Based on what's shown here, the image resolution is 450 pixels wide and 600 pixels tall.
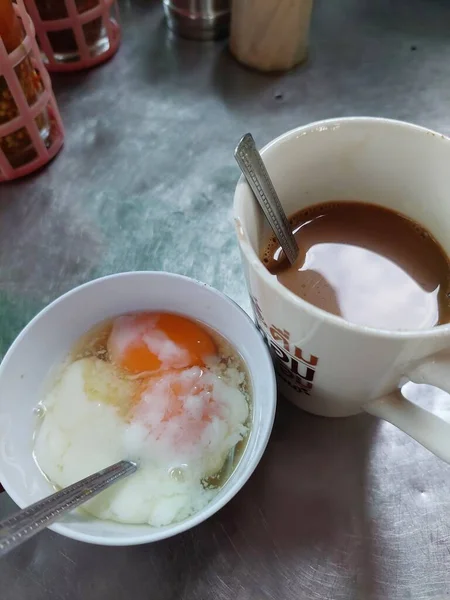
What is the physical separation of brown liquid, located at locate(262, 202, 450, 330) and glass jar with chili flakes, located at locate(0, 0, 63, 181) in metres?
Result: 0.39

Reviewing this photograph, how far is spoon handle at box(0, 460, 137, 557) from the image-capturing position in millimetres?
357

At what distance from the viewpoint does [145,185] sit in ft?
2.58

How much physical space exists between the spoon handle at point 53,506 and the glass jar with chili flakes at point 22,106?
0.46m

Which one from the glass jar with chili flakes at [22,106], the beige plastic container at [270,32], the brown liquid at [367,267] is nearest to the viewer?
the brown liquid at [367,267]

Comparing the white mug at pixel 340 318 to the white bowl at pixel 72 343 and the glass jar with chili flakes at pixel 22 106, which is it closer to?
the white bowl at pixel 72 343

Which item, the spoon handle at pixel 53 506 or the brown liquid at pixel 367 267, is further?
the brown liquid at pixel 367 267

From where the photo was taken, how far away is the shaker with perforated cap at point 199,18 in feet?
2.98

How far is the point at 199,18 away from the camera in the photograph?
0.92 metres

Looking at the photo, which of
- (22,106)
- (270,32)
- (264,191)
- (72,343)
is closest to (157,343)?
(72,343)

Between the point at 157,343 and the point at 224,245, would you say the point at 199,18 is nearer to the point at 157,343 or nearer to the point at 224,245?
the point at 224,245

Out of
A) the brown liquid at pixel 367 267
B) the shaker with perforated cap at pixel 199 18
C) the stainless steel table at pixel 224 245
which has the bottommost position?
the stainless steel table at pixel 224 245

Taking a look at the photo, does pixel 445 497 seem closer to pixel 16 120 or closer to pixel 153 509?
pixel 153 509

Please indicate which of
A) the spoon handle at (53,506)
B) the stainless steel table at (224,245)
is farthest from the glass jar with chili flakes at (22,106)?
the spoon handle at (53,506)

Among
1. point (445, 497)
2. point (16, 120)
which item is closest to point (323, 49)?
point (16, 120)
